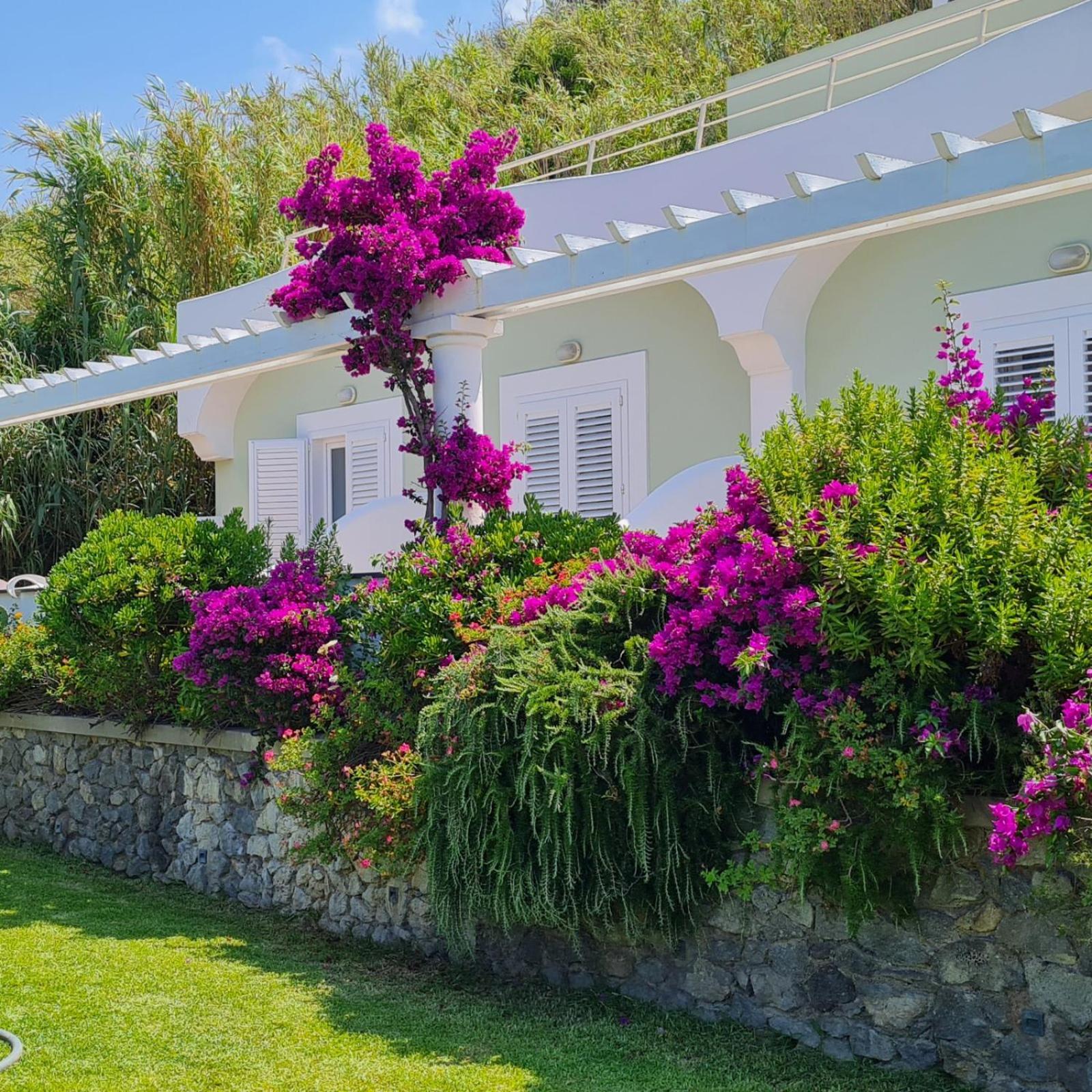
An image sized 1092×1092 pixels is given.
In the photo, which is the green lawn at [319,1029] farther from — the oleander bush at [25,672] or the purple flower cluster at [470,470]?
the oleander bush at [25,672]

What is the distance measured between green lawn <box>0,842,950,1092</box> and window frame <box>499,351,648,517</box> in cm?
524

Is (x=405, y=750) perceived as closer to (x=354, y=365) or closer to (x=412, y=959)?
(x=412, y=959)

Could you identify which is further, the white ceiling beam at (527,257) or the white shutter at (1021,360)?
the white shutter at (1021,360)

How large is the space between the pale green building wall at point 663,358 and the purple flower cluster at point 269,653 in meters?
3.47

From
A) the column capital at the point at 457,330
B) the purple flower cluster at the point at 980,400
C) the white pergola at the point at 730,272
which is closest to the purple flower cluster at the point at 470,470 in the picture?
the white pergola at the point at 730,272

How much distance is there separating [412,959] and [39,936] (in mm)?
2159

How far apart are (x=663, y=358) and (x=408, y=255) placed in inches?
127

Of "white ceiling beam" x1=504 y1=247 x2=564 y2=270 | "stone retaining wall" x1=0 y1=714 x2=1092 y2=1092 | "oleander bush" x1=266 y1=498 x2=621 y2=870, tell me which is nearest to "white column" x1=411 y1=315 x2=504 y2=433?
"white ceiling beam" x1=504 y1=247 x2=564 y2=270

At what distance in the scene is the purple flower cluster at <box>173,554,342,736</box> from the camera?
8375mm

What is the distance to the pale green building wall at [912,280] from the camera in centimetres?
924

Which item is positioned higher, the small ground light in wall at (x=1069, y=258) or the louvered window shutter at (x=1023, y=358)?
the small ground light in wall at (x=1069, y=258)

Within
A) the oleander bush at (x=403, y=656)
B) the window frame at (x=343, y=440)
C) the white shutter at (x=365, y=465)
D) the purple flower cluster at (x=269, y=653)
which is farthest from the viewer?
the white shutter at (x=365, y=465)

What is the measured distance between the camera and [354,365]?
369 inches

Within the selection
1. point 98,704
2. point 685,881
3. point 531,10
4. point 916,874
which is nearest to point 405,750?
point 685,881
